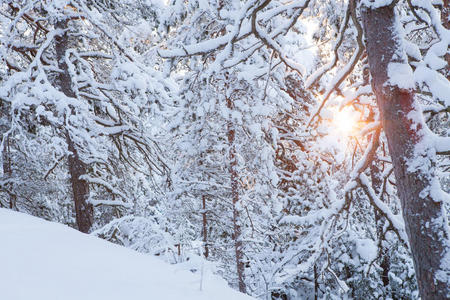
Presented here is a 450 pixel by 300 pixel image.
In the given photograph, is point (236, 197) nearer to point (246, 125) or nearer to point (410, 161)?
point (246, 125)

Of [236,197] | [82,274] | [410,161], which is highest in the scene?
[236,197]

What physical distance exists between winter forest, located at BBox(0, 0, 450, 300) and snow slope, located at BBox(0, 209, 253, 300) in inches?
8.8

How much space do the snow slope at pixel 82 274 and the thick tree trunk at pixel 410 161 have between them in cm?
192

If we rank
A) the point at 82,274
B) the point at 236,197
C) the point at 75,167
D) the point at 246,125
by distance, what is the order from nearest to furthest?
the point at 82,274 → the point at 75,167 → the point at 246,125 → the point at 236,197

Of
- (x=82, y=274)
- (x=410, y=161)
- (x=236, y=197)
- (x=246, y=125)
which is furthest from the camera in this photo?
(x=236, y=197)

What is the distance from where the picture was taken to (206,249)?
11688 millimetres

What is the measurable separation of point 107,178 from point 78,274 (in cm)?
819

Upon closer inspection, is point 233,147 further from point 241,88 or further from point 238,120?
point 241,88

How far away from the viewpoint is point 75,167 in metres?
7.62

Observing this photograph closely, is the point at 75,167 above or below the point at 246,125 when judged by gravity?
below

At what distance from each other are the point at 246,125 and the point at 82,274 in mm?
7399

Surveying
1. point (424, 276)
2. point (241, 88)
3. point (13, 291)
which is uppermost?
point (241, 88)

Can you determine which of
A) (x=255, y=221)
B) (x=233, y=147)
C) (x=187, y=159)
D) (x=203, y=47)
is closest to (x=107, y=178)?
(x=187, y=159)

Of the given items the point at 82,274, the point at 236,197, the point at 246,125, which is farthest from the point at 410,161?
the point at 236,197
